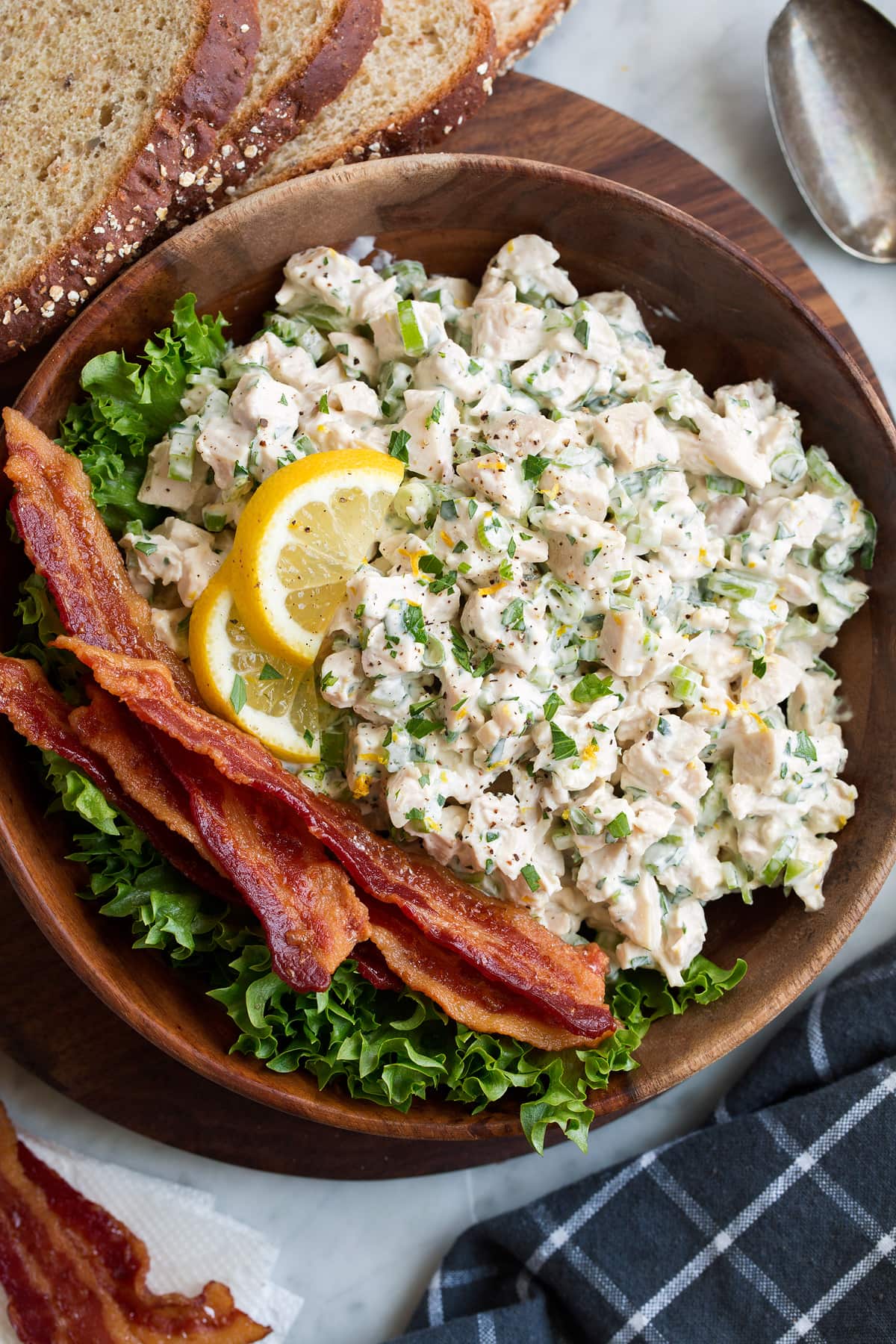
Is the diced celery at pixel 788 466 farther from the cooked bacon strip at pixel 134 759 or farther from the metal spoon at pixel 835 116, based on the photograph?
the cooked bacon strip at pixel 134 759

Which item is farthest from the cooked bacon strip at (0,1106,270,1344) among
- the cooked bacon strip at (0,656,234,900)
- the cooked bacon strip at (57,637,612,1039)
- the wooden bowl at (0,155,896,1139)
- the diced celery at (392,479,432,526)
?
the diced celery at (392,479,432,526)

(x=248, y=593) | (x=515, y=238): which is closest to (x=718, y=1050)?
(x=248, y=593)

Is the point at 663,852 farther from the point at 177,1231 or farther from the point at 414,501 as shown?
the point at 177,1231

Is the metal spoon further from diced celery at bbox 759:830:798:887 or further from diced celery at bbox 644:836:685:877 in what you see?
diced celery at bbox 644:836:685:877

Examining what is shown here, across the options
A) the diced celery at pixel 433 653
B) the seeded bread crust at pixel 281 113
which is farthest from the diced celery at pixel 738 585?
the seeded bread crust at pixel 281 113

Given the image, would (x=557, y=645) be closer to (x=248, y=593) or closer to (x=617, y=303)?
(x=248, y=593)

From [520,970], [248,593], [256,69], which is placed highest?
[256,69]

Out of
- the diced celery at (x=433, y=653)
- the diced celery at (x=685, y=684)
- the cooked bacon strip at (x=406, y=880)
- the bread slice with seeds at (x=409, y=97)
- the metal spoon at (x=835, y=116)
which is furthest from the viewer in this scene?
the metal spoon at (x=835, y=116)
